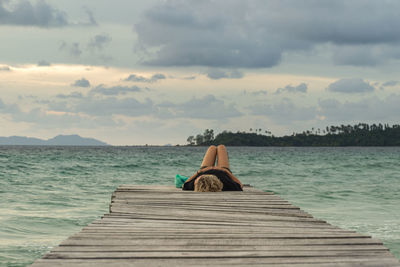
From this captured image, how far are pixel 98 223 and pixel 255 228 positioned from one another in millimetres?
1942

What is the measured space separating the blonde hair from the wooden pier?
227cm

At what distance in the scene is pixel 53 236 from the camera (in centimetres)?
923

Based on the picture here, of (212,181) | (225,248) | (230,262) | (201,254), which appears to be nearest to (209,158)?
(212,181)

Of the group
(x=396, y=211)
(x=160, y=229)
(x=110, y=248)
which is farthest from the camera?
(x=396, y=211)

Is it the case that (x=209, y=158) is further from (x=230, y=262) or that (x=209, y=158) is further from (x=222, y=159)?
(x=230, y=262)

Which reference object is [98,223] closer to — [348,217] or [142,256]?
[142,256]

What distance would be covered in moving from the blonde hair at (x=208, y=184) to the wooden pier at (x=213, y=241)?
7.44 ft

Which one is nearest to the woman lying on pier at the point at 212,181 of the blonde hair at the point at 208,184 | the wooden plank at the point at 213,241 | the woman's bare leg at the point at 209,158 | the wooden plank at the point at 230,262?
the blonde hair at the point at 208,184

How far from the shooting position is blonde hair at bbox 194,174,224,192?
926cm

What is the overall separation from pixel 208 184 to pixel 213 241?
479 centimetres

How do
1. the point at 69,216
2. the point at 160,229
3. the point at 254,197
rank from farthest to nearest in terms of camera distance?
1. the point at 69,216
2. the point at 254,197
3. the point at 160,229

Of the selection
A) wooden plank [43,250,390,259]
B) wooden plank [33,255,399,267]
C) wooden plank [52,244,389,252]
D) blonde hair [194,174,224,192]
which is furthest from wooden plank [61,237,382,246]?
blonde hair [194,174,224,192]

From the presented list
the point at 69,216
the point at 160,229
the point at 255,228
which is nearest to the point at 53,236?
the point at 69,216

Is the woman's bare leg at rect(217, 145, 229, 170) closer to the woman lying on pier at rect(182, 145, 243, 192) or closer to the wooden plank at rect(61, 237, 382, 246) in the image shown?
the woman lying on pier at rect(182, 145, 243, 192)
